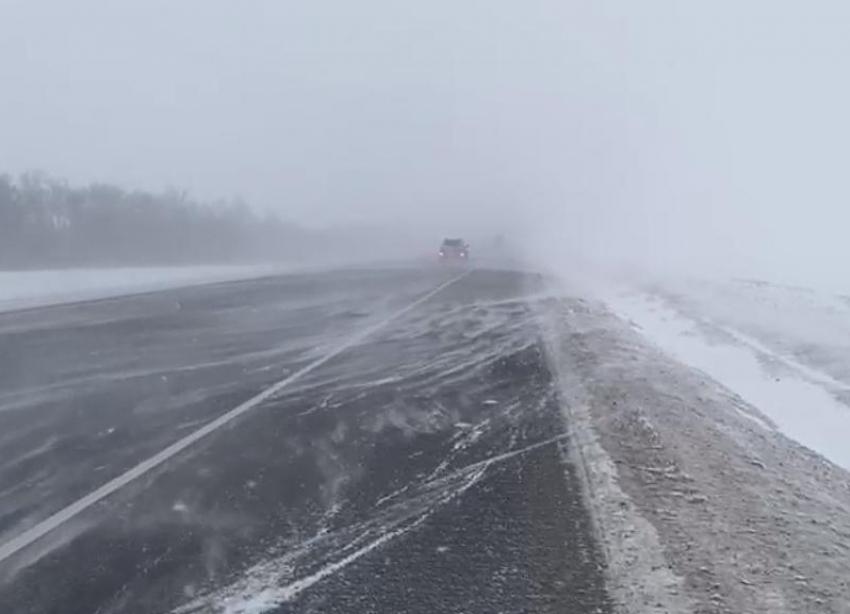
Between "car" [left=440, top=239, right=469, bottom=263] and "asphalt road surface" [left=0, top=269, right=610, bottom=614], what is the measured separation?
3982cm

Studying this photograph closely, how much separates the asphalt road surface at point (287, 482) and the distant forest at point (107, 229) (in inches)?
1191

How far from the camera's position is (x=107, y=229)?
5112 centimetres

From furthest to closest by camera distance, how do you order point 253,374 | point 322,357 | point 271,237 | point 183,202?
1. point 271,237
2. point 183,202
3. point 322,357
4. point 253,374

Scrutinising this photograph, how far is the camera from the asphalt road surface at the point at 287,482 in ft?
16.7

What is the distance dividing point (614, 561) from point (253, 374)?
8.76 m

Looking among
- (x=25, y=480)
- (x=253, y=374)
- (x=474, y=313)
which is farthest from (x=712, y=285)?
(x=25, y=480)

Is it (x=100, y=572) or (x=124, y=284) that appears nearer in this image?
(x=100, y=572)

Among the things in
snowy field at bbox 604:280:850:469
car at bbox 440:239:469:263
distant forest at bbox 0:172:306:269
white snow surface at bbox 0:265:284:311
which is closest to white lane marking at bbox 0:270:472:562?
snowy field at bbox 604:280:850:469

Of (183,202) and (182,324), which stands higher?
(183,202)

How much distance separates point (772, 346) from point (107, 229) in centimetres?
4199

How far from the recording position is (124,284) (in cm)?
3491

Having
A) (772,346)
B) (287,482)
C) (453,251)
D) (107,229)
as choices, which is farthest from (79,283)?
(287,482)

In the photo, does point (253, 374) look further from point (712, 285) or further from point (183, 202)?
point (183, 202)

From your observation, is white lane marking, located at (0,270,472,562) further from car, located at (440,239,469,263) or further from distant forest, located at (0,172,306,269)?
car, located at (440,239,469,263)
